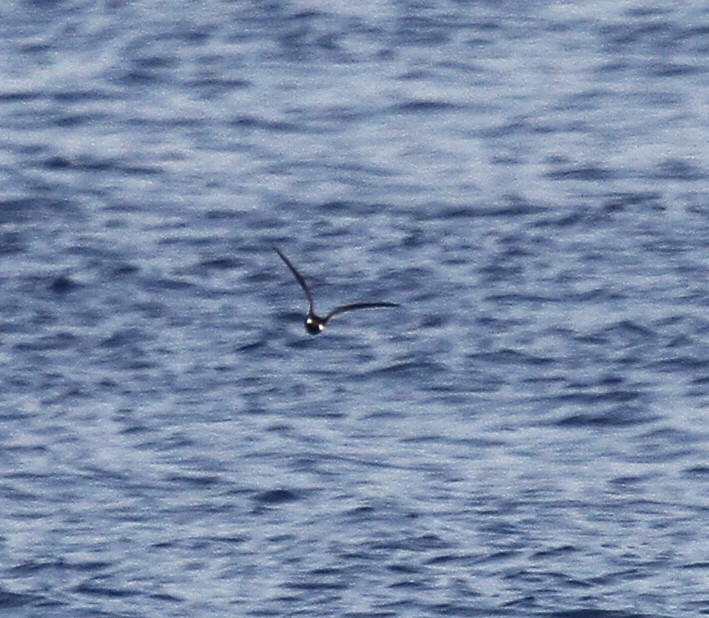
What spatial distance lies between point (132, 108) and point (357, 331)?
813 cm

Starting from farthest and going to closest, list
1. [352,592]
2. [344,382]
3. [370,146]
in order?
[370,146] < [344,382] < [352,592]

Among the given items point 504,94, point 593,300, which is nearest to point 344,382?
point 593,300

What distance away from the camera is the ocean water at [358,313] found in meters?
28.1

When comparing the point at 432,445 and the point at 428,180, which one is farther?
the point at 428,180

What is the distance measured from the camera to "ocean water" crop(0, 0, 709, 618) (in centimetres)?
2808

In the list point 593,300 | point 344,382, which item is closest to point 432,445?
point 344,382

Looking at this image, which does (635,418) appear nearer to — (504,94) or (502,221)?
(502,221)

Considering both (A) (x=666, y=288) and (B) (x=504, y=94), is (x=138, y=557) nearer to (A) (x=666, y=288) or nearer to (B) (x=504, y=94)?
(A) (x=666, y=288)

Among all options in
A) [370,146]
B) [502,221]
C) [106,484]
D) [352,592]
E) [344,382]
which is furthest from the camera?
[370,146]

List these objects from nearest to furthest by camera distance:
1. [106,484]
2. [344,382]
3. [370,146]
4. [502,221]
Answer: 1. [106,484]
2. [344,382]
3. [502,221]
4. [370,146]

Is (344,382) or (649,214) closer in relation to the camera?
(344,382)

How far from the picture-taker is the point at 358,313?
33.8 m

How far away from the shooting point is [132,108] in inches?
1576

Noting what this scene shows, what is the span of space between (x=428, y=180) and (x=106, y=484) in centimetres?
874
